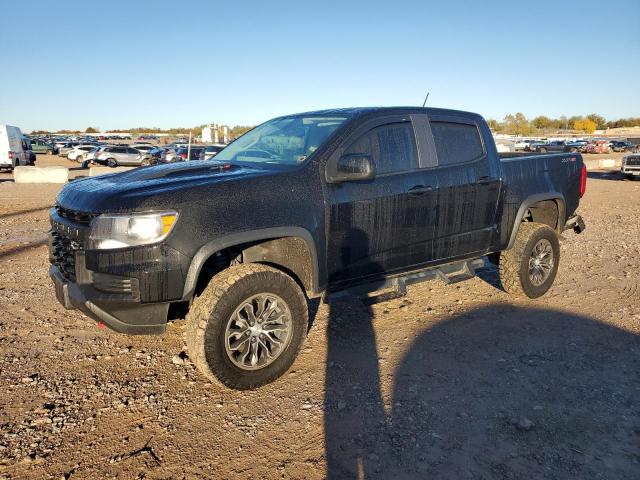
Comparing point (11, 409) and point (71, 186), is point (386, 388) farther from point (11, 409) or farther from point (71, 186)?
point (71, 186)

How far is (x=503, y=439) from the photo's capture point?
291 cm

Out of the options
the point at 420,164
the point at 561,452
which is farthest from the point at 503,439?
the point at 420,164

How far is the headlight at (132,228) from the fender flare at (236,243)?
258 millimetres

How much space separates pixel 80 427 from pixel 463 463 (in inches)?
90.2

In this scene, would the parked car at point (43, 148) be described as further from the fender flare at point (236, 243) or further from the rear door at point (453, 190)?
the fender flare at point (236, 243)

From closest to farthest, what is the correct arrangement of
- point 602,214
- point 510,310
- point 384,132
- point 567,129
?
1. point 384,132
2. point 510,310
3. point 602,214
4. point 567,129

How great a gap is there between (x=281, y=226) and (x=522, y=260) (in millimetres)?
3023

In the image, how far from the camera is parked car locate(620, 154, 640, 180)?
2162cm

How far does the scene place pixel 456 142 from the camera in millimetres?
4719

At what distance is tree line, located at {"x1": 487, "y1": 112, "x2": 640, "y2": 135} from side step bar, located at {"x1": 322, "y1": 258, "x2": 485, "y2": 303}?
114421 millimetres

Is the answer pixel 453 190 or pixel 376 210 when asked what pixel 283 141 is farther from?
pixel 453 190

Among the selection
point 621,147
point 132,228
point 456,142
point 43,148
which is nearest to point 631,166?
point 456,142

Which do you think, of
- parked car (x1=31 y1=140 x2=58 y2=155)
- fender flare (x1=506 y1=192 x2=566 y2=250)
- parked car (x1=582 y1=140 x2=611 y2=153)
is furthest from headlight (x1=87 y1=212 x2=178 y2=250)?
parked car (x1=582 y1=140 x2=611 y2=153)

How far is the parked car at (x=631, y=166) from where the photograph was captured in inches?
851
